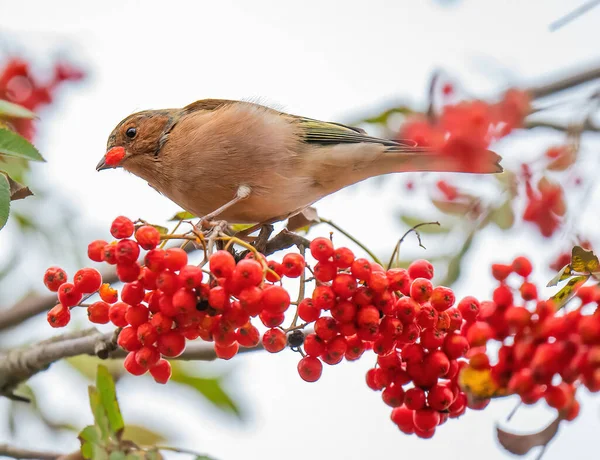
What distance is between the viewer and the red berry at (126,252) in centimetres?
252

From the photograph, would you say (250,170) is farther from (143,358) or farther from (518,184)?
(143,358)

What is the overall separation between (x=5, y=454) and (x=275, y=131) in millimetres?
2214

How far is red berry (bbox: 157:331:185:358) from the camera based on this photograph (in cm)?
253

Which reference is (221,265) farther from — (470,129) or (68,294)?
(470,129)

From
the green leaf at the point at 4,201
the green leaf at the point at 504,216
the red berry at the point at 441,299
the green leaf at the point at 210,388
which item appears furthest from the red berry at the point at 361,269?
the green leaf at the point at 210,388

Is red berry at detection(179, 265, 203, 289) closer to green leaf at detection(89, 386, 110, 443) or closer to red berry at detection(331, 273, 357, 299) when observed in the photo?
red berry at detection(331, 273, 357, 299)

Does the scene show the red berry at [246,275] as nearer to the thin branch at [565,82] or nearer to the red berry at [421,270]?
the red berry at [421,270]

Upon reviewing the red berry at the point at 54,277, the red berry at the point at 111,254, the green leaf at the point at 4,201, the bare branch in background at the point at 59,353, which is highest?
the green leaf at the point at 4,201

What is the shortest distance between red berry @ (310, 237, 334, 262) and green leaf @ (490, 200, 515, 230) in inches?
73.4

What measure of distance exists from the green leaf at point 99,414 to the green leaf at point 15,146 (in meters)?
0.89

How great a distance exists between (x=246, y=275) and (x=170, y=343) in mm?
353

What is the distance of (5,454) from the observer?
336 centimetres

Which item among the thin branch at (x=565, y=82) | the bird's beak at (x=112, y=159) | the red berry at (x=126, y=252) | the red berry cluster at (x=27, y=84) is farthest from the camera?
the red berry cluster at (x=27, y=84)

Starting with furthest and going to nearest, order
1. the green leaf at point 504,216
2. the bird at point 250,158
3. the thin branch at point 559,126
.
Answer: the green leaf at point 504,216 < the bird at point 250,158 < the thin branch at point 559,126
